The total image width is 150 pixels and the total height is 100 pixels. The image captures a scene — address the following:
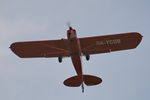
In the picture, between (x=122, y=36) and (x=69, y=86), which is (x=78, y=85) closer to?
(x=69, y=86)

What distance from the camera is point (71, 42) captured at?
28969 mm

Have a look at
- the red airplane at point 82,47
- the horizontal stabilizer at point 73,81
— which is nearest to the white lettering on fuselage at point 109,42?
the red airplane at point 82,47

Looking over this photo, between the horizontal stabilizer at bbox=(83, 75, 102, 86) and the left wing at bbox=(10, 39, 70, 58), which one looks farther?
the left wing at bbox=(10, 39, 70, 58)

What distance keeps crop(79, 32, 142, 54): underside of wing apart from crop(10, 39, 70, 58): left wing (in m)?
1.62

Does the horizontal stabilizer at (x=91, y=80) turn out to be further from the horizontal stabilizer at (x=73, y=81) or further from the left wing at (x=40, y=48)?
the left wing at (x=40, y=48)

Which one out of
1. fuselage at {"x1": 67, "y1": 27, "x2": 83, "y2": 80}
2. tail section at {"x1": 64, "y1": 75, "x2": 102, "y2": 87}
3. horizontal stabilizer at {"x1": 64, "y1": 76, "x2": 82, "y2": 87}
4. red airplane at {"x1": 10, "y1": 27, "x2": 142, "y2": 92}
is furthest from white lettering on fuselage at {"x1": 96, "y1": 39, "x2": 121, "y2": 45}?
horizontal stabilizer at {"x1": 64, "y1": 76, "x2": 82, "y2": 87}

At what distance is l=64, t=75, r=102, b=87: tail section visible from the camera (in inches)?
1220

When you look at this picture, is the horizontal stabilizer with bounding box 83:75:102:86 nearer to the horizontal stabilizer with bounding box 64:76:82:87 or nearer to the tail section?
the tail section

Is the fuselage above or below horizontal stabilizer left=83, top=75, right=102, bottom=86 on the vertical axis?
above

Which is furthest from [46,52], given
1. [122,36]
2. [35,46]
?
[122,36]

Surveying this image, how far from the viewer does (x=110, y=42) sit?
3166cm

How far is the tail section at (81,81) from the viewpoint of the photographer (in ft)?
102

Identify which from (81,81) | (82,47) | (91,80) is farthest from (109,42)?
(81,81)

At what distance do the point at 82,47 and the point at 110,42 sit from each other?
87.9 inches
